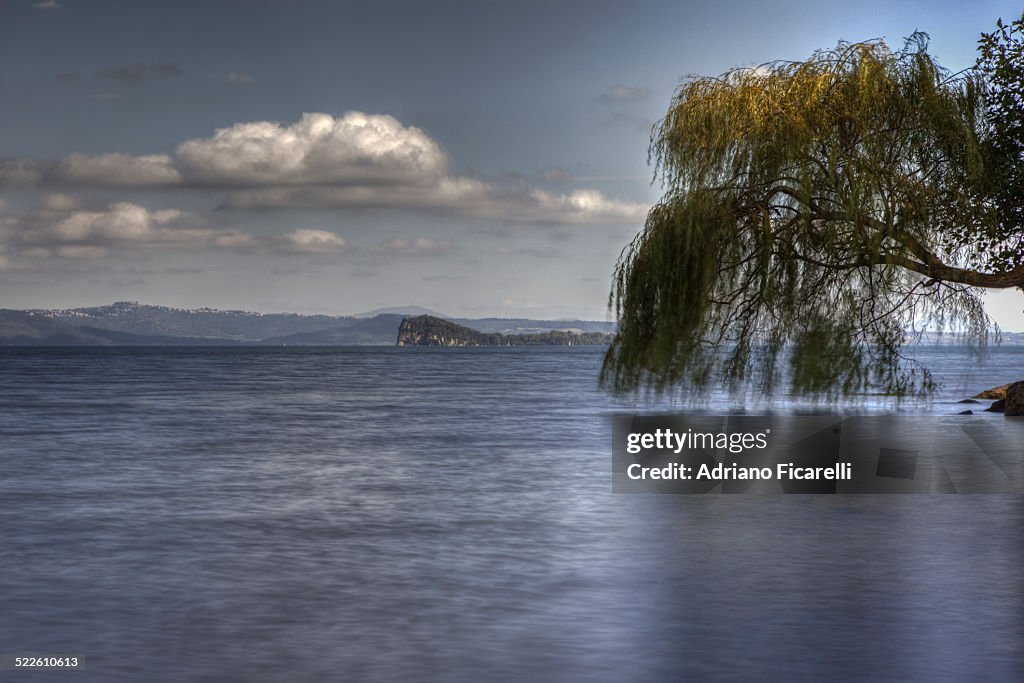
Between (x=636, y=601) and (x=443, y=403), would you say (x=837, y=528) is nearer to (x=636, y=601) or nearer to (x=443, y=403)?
(x=636, y=601)

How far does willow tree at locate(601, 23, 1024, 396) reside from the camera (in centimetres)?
1942

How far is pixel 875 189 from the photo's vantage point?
19.2 metres

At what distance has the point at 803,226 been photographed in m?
19.5

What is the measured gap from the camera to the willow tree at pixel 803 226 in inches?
765

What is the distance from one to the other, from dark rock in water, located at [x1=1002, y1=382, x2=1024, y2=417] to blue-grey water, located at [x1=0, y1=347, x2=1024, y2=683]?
2068 centimetres

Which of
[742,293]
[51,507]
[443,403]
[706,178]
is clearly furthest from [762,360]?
[443,403]

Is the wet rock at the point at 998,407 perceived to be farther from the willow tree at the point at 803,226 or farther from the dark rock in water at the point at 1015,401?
the willow tree at the point at 803,226

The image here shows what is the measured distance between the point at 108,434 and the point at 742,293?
21266 mm

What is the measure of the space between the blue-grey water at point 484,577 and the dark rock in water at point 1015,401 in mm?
20679
